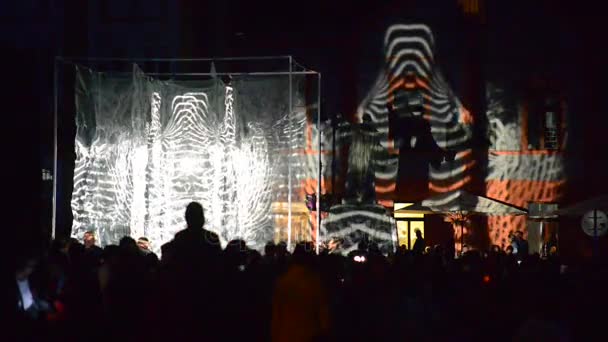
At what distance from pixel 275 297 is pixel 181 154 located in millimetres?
10038

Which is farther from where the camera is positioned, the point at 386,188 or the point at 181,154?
the point at 386,188

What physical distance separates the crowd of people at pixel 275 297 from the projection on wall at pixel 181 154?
16.9 ft

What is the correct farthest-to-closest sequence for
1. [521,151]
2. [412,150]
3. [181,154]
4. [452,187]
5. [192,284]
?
[412,150] → [452,187] → [521,151] → [181,154] → [192,284]

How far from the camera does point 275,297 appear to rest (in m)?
10.8

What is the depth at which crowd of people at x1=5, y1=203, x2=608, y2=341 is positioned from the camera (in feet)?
33.3

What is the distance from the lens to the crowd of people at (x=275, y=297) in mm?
10148

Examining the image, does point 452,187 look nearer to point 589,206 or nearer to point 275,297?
point 589,206

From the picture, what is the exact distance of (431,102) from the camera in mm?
35750

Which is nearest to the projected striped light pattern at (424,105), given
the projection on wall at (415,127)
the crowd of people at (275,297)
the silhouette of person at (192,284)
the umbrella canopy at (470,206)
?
the projection on wall at (415,127)

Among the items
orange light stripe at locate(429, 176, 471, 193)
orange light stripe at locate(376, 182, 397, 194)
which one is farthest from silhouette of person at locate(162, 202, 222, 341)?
orange light stripe at locate(376, 182, 397, 194)

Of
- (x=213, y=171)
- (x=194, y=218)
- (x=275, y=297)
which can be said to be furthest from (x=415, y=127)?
(x=194, y=218)

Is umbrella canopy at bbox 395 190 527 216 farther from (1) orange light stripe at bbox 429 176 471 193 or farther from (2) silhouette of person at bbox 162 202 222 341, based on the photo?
(2) silhouette of person at bbox 162 202 222 341

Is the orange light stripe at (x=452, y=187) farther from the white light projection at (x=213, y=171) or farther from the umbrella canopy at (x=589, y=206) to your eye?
the white light projection at (x=213, y=171)

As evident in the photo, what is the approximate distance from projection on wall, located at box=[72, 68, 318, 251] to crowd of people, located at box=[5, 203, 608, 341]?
516 cm
